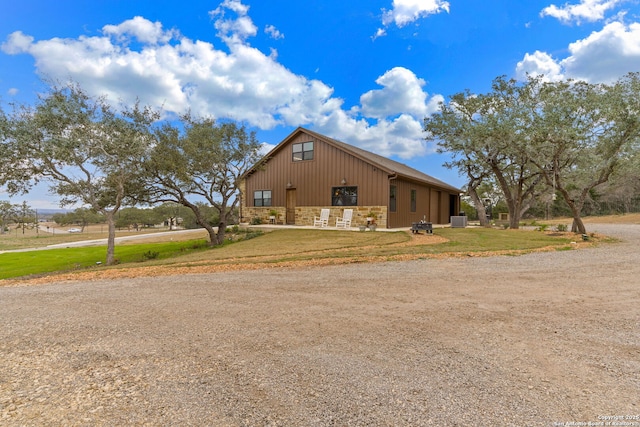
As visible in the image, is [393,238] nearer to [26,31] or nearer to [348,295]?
[348,295]

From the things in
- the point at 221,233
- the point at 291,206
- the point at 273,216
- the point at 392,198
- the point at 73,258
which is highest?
the point at 392,198

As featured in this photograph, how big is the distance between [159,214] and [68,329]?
42331 millimetres

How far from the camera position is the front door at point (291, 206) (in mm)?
19312

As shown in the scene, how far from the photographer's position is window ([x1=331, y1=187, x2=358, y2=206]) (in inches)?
682

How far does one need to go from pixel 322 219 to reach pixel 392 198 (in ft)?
13.1

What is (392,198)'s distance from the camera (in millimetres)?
16797

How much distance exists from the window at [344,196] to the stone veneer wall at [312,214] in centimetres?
28

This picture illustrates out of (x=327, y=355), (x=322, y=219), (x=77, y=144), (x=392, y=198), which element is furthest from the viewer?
(x=322, y=219)

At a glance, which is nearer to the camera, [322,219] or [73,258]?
[73,258]

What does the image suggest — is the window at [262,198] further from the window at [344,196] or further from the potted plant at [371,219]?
the potted plant at [371,219]

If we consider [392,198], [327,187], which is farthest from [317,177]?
[392,198]

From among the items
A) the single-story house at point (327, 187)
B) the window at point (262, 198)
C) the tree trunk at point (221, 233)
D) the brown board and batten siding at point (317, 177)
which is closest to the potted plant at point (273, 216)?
the single-story house at point (327, 187)

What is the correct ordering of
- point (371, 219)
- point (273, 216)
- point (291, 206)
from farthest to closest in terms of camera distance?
point (273, 216)
point (291, 206)
point (371, 219)

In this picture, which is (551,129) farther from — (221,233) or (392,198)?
(221,233)
